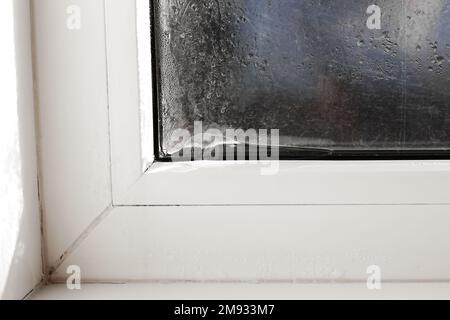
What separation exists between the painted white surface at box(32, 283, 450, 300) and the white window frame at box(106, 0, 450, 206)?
8cm

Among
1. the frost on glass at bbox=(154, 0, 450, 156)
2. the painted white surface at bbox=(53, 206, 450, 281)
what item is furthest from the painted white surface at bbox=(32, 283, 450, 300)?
the frost on glass at bbox=(154, 0, 450, 156)

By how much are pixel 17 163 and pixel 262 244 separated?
0.23 metres

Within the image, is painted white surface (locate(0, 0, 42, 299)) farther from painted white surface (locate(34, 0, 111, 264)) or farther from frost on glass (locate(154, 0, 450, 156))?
frost on glass (locate(154, 0, 450, 156))

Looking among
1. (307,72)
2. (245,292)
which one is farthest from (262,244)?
(307,72)

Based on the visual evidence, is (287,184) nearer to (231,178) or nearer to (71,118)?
(231,178)

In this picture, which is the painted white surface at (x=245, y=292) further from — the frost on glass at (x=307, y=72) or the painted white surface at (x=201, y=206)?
the frost on glass at (x=307, y=72)

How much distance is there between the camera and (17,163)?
1.47ft

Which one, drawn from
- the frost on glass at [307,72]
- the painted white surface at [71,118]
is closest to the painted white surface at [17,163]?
the painted white surface at [71,118]

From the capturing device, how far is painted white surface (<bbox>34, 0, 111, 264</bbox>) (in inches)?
19.0

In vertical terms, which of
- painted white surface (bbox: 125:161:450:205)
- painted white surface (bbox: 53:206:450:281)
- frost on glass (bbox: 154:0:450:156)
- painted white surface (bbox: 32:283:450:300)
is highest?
frost on glass (bbox: 154:0:450:156)

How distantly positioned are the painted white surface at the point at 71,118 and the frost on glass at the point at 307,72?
6 cm

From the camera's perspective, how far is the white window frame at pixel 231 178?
19.2 inches

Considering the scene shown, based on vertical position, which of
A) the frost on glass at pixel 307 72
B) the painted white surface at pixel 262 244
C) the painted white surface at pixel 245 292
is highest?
the frost on glass at pixel 307 72

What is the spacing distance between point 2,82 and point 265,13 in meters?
0.26
